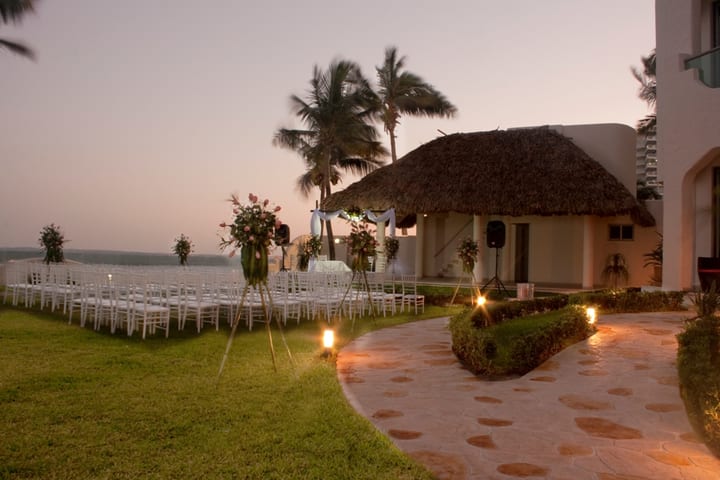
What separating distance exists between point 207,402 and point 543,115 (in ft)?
136

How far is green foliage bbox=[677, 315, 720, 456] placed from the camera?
12.4 feet

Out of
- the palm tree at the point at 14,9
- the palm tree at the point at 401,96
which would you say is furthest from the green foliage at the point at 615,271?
the palm tree at the point at 14,9

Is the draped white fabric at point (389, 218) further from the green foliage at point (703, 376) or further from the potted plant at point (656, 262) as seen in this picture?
the green foliage at point (703, 376)

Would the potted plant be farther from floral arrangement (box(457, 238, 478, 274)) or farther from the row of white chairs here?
the row of white chairs

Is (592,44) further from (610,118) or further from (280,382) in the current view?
(610,118)

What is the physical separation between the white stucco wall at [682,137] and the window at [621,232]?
4.94 metres

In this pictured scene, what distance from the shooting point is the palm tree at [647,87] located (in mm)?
22516

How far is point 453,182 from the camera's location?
17.1 m

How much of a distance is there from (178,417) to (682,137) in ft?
37.9

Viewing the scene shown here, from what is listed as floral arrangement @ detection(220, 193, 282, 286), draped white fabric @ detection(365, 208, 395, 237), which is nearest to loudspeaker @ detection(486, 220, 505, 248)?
draped white fabric @ detection(365, 208, 395, 237)

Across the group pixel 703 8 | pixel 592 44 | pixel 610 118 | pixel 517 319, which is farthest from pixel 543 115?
pixel 517 319

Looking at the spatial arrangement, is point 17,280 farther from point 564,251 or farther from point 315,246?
point 564,251

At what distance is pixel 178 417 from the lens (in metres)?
4.12

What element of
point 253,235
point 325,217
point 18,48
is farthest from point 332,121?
point 253,235
